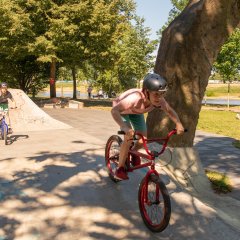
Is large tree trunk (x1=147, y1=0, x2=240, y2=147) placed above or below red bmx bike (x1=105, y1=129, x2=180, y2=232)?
above

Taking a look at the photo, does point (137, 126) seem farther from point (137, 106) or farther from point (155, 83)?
point (155, 83)

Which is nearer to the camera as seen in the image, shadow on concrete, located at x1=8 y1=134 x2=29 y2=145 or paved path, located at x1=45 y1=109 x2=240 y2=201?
paved path, located at x1=45 y1=109 x2=240 y2=201

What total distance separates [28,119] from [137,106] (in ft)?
29.8

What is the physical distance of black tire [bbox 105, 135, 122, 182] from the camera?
6078 mm

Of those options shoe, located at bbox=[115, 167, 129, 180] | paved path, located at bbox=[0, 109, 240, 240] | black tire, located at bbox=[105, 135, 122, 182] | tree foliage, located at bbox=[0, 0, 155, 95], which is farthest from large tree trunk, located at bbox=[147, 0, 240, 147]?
tree foliage, located at bbox=[0, 0, 155, 95]

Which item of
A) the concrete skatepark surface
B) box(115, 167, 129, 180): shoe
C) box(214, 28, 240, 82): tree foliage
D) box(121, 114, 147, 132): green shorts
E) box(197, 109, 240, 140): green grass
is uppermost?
box(214, 28, 240, 82): tree foliage

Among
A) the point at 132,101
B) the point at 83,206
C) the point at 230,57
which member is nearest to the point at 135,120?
the point at 132,101

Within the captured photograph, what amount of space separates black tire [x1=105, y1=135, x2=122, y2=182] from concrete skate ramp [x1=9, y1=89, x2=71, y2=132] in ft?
23.3

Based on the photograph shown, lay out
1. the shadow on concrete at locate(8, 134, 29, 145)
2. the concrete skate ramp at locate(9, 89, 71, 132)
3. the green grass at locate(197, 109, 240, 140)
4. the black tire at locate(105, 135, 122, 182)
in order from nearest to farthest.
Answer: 1. the black tire at locate(105, 135, 122, 182)
2. the shadow on concrete at locate(8, 134, 29, 145)
3. the concrete skate ramp at locate(9, 89, 71, 132)
4. the green grass at locate(197, 109, 240, 140)

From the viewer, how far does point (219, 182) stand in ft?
24.0

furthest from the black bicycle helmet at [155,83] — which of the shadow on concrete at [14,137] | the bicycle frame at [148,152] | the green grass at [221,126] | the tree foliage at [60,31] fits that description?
the tree foliage at [60,31]

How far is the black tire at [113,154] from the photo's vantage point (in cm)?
608

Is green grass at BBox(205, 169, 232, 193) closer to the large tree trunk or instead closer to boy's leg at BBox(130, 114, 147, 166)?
the large tree trunk

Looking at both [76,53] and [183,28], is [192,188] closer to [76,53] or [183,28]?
[183,28]
